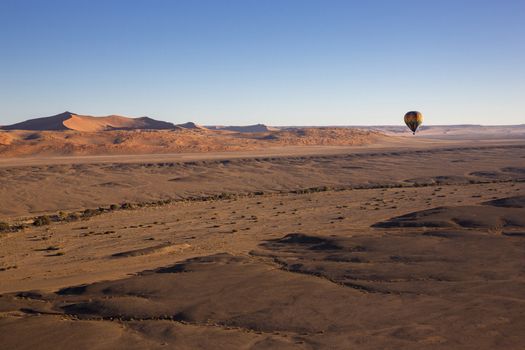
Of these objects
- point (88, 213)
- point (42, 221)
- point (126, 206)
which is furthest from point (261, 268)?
point (126, 206)

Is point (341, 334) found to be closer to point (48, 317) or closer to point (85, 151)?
point (48, 317)

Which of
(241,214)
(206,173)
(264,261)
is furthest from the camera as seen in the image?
(206,173)

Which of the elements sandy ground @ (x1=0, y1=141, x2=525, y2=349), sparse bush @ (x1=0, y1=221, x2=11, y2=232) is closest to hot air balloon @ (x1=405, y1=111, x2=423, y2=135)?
sandy ground @ (x1=0, y1=141, x2=525, y2=349)

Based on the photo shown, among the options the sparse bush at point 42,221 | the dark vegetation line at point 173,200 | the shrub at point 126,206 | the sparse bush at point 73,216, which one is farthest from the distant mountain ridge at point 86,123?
the sparse bush at point 42,221

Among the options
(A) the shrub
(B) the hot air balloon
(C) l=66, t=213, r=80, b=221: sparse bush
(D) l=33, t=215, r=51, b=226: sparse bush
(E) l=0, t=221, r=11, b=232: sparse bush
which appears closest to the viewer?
(E) l=0, t=221, r=11, b=232: sparse bush

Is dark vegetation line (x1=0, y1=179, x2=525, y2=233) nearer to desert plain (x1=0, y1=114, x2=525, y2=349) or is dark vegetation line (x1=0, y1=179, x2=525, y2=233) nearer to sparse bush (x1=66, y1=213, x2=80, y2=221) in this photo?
sparse bush (x1=66, y1=213, x2=80, y2=221)

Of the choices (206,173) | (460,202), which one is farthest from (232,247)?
(206,173)

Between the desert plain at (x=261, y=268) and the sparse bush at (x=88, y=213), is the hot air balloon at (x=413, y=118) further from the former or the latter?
the sparse bush at (x=88, y=213)
